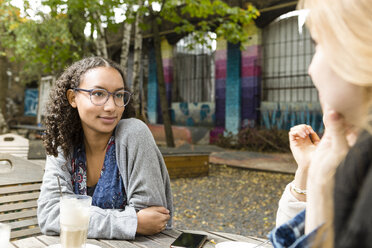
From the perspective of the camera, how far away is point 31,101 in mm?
19516

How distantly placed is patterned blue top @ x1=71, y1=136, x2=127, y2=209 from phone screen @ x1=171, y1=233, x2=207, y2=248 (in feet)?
1.58

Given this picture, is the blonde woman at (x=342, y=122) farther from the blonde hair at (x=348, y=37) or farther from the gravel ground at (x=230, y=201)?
the gravel ground at (x=230, y=201)

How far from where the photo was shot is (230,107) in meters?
12.2

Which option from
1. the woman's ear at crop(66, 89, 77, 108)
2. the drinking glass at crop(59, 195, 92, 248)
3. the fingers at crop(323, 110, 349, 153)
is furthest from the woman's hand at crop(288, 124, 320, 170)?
the woman's ear at crop(66, 89, 77, 108)

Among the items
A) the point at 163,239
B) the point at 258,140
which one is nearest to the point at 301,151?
the point at 163,239

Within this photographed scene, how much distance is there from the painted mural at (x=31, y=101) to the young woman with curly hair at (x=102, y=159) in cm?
1890

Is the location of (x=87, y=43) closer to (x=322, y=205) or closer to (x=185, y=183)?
(x=185, y=183)

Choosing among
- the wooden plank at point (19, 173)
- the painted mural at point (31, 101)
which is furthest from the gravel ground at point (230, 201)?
the painted mural at point (31, 101)

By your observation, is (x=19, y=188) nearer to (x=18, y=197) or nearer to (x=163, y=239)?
(x=18, y=197)

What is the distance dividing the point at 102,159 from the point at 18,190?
0.69 meters

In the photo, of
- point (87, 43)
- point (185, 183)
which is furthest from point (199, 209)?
point (87, 43)

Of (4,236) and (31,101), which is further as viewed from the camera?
(31,101)

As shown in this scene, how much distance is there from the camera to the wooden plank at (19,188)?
2135 mm

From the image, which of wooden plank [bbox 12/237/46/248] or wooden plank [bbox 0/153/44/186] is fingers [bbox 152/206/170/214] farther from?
wooden plank [bbox 0/153/44/186]
